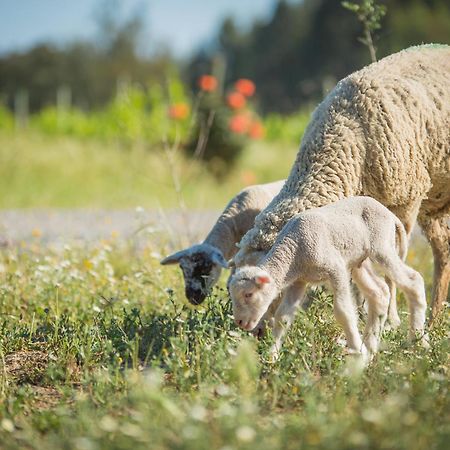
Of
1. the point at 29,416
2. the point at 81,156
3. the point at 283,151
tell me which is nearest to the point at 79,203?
the point at 81,156

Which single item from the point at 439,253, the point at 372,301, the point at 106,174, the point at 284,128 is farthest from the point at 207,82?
the point at 284,128

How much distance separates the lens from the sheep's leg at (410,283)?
4.78 m

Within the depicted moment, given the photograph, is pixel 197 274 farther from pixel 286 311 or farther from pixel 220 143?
pixel 220 143

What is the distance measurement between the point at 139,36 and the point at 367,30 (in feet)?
175

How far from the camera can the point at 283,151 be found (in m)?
22.7

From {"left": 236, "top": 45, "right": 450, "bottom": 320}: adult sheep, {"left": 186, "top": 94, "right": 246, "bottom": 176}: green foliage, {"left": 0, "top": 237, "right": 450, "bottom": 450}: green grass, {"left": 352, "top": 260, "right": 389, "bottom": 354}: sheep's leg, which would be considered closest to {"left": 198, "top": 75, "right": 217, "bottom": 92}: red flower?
{"left": 236, "top": 45, "right": 450, "bottom": 320}: adult sheep

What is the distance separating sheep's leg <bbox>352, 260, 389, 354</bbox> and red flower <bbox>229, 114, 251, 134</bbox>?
1357 centimetres

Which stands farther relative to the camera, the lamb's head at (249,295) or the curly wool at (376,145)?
the curly wool at (376,145)

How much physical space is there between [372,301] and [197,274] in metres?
1.57

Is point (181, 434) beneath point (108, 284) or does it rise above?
above

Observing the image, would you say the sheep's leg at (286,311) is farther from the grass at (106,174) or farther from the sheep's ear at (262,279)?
the grass at (106,174)

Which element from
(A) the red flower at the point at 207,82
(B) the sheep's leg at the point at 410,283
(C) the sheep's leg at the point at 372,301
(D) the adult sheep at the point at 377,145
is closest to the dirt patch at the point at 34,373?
(D) the adult sheep at the point at 377,145

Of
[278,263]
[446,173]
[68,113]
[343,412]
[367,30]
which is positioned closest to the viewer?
[343,412]

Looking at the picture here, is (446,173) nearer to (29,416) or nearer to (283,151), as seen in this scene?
(29,416)
